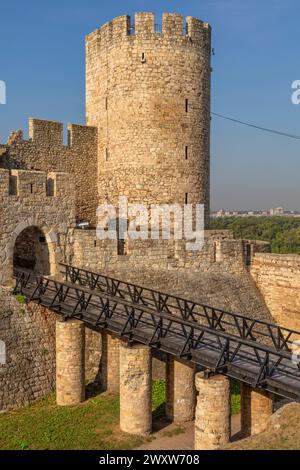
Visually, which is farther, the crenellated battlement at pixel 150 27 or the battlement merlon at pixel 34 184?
the crenellated battlement at pixel 150 27

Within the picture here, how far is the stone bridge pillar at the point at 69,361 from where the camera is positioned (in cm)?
1152

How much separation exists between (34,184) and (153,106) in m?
5.57

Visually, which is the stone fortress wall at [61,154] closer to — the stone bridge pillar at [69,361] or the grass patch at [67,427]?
the stone bridge pillar at [69,361]

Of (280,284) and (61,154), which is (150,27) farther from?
(280,284)

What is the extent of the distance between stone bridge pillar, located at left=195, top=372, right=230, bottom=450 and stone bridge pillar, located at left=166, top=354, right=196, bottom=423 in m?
2.01

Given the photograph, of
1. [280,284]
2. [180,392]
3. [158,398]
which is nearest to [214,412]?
[180,392]

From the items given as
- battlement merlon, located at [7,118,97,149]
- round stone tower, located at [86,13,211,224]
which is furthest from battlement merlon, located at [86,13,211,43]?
battlement merlon, located at [7,118,97,149]

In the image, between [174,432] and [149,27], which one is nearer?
[174,432]

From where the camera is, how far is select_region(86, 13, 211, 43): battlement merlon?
650 inches

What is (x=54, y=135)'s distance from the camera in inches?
682

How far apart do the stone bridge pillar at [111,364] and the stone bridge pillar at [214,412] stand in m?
3.63

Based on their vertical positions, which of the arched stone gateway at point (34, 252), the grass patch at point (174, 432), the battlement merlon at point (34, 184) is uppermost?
the battlement merlon at point (34, 184)

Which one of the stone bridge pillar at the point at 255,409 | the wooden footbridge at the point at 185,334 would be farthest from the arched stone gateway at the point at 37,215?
the stone bridge pillar at the point at 255,409

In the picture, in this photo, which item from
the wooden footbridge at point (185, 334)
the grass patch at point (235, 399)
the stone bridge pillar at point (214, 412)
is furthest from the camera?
the grass patch at point (235, 399)
